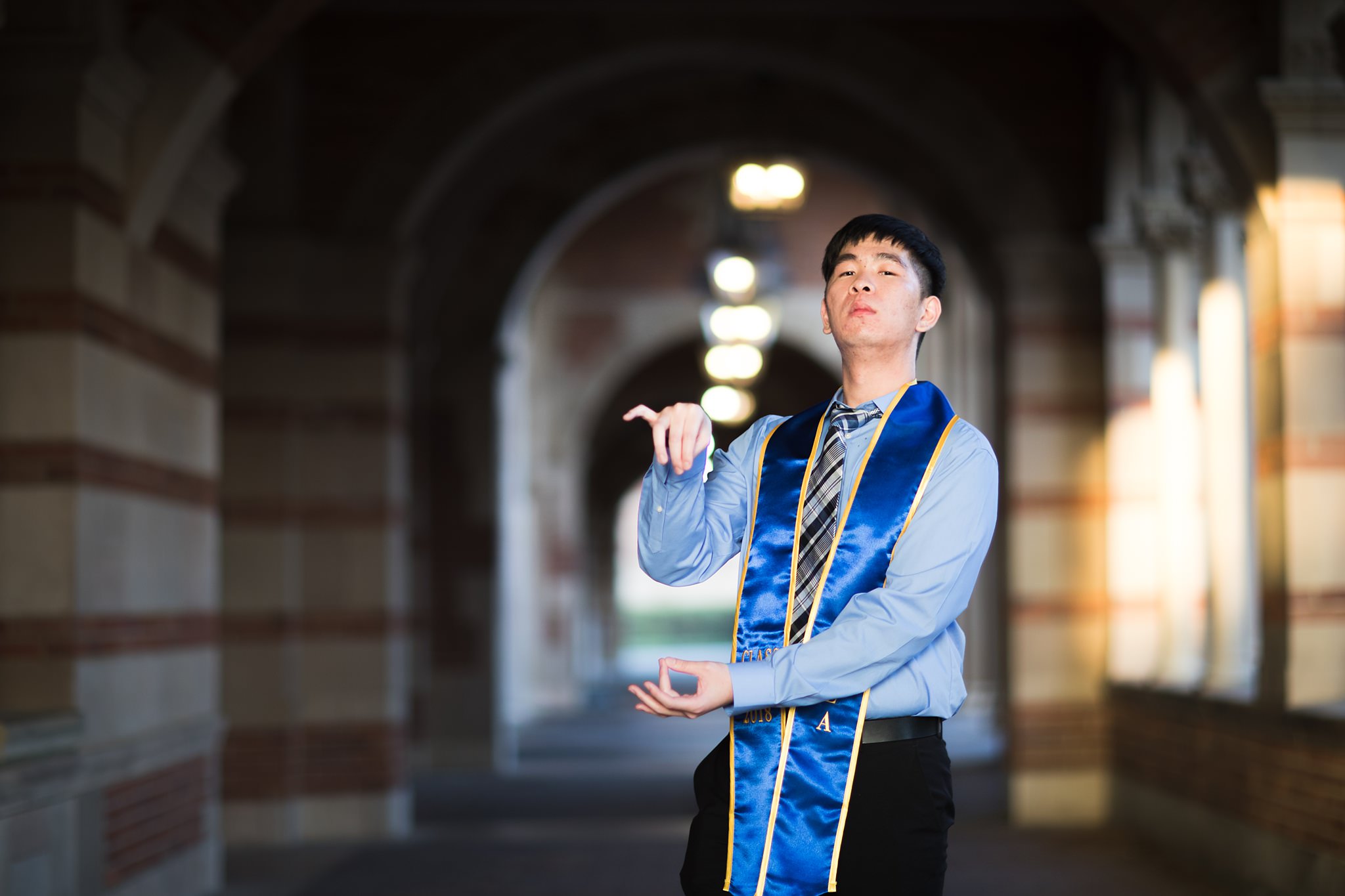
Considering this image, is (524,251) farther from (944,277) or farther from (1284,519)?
(944,277)

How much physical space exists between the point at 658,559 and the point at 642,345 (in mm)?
21749

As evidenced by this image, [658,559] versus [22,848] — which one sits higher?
[658,559]


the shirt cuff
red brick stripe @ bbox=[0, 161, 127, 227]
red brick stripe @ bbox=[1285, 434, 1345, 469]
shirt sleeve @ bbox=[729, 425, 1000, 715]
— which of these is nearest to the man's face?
shirt sleeve @ bbox=[729, 425, 1000, 715]

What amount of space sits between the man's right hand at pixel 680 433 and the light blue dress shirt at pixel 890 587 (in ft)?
→ 0.15

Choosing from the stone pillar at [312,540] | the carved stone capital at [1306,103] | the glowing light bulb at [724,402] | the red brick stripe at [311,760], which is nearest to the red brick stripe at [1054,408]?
the carved stone capital at [1306,103]

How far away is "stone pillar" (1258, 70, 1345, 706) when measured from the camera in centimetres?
677

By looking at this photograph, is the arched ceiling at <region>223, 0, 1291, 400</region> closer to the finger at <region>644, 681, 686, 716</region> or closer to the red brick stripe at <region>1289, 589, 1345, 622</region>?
the red brick stripe at <region>1289, 589, 1345, 622</region>

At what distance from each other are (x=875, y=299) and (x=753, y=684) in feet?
2.08

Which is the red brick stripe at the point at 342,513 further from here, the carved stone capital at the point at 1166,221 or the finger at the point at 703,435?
the finger at the point at 703,435

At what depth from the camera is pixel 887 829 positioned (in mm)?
2350

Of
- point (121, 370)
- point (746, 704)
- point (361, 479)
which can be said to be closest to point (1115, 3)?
point (121, 370)

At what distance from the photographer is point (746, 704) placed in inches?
88.7

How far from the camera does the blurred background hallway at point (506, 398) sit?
6227 mm

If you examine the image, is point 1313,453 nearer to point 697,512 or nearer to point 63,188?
point 697,512
